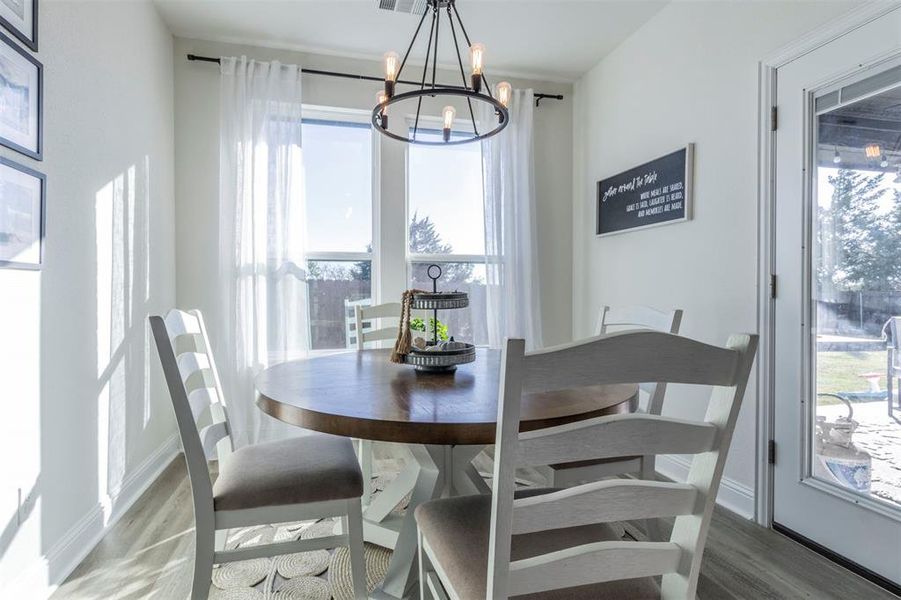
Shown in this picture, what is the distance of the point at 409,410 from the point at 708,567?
4.67 ft

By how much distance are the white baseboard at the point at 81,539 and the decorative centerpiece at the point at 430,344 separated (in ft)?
4.33

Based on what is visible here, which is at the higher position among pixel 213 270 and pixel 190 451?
pixel 213 270

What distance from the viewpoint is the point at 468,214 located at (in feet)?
11.5

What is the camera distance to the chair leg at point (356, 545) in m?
1.38

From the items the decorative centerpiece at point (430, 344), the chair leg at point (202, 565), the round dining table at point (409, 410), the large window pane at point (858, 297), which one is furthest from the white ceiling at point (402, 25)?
the chair leg at point (202, 565)

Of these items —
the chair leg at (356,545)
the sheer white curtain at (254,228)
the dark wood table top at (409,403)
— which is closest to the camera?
the dark wood table top at (409,403)

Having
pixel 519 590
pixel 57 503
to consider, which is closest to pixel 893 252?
pixel 519 590

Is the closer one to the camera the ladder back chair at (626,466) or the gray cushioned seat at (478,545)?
the gray cushioned seat at (478,545)

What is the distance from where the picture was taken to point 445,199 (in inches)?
137

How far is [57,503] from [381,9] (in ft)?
8.95

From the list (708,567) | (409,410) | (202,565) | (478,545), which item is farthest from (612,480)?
(708,567)

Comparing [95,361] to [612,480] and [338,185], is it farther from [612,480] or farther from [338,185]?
[612,480]

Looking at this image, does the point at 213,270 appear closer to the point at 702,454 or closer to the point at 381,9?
the point at 381,9

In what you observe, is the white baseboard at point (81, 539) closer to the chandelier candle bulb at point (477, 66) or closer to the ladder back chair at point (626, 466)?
the ladder back chair at point (626, 466)
